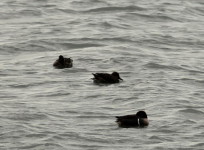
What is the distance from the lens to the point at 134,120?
578 inches

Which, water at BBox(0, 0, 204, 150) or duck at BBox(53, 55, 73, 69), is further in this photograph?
duck at BBox(53, 55, 73, 69)

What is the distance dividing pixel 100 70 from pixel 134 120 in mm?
5972

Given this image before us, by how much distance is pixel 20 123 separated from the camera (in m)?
14.5

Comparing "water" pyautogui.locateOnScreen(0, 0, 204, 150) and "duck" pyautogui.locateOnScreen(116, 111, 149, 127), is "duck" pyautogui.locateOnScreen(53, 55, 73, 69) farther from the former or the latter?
"duck" pyautogui.locateOnScreen(116, 111, 149, 127)

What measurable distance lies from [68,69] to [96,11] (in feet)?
37.8

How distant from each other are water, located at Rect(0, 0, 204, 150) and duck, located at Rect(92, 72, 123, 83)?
162mm

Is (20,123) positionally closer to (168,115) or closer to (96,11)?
(168,115)

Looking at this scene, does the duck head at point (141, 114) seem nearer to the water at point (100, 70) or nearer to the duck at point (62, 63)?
the water at point (100, 70)

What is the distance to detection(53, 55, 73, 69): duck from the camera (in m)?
20.2

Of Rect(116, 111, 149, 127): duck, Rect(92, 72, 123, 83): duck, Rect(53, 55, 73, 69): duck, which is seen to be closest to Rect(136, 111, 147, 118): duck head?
Rect(116, 111, 149, 127): duck

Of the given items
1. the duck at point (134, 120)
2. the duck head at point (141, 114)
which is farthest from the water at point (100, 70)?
the duck head at point (141, 114)

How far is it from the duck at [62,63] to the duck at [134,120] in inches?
228

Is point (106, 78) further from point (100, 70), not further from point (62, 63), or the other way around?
point (62, 63)

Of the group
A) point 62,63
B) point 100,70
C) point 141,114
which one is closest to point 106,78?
point 100,70
